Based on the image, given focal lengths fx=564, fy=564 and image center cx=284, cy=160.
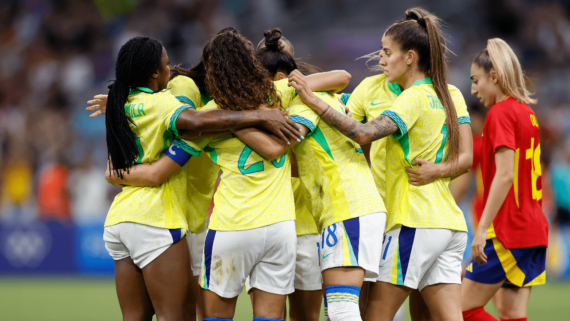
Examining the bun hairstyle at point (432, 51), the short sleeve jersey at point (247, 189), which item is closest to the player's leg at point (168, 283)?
the short sleeve jersey at point (247, 189)

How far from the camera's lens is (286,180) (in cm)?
353

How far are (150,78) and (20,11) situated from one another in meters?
15.1

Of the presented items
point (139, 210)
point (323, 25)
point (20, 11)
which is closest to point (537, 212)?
point (139, 210)

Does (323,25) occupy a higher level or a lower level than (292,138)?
higher

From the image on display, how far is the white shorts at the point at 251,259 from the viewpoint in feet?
10.8

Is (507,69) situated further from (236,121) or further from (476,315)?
(236,121)

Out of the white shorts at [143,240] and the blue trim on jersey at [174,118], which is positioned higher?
the blue trim on jersey at [174,118]

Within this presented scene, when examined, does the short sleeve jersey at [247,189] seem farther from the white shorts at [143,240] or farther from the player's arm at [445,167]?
the player's arm at [445,167]

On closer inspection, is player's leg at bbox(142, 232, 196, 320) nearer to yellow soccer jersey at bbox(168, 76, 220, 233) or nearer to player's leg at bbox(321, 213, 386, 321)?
yellow soccer jersey at bbox(168, 76, 220, 233)

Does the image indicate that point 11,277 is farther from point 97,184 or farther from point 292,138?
point 292,138

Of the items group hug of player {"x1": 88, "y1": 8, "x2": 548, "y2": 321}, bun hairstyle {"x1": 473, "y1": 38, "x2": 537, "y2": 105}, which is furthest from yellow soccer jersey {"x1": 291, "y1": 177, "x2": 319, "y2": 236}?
bun hairstyle {"x1": 473, "y1": 38, "x2": 537, "y2": 105}

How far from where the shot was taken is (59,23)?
1634 centimetres

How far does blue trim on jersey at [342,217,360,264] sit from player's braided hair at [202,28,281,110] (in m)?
0.92

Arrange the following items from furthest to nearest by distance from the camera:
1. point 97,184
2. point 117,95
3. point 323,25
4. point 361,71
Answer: point 323,25, point 361,71, point 97,184, point 117,95
